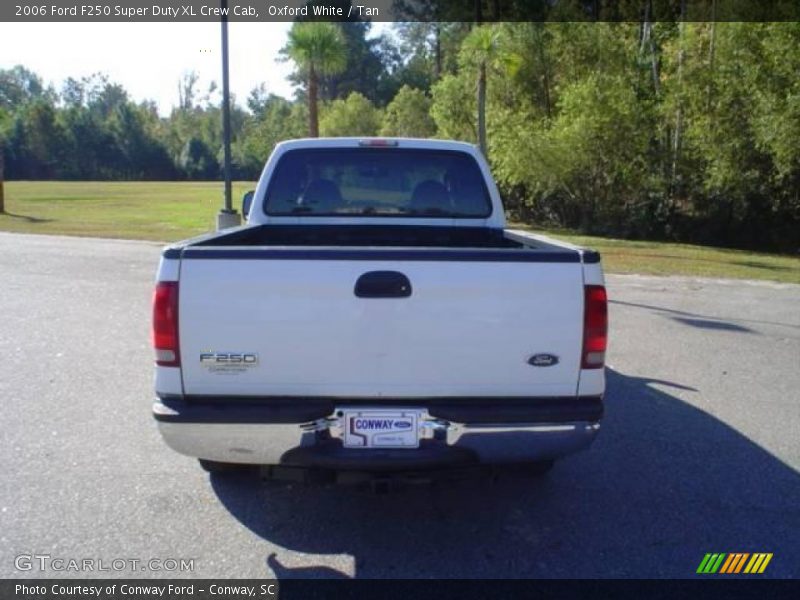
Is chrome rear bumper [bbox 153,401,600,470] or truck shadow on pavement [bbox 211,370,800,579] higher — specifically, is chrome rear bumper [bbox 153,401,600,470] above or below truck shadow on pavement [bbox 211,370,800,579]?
above

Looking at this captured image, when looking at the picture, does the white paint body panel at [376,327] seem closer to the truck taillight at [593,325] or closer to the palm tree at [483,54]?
the truck taillight at [593,325]

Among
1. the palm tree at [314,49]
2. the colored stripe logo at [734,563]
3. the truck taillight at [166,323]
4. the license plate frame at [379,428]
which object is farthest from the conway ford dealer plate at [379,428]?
the palm tree at [314,49]

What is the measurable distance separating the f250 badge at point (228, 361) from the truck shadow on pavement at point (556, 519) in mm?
987

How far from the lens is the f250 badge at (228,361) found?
3.20 metres

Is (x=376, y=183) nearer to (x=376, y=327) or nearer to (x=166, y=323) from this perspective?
(x=376, y=327)

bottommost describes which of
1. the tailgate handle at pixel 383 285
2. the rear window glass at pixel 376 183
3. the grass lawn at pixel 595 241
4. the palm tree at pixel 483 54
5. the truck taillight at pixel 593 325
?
the grass lawn at pixel 595 241

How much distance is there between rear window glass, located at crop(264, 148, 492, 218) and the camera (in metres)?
5.27

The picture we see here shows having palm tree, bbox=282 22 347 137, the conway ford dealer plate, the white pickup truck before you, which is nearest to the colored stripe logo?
the white pickup truck

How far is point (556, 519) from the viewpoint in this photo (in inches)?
154

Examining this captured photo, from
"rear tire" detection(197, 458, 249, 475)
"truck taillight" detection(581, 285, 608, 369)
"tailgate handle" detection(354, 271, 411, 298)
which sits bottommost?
"rear tire" detection(197, 458, 249, 475)

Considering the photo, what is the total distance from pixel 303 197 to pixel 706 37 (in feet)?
87.3

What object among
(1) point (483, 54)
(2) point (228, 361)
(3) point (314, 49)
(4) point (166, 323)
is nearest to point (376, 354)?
(2) point (228, 361)

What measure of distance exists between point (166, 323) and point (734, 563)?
9.71ft

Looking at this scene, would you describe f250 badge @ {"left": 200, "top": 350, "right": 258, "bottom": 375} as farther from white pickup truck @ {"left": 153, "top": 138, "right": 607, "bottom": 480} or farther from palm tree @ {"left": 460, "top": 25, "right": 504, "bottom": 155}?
palm tree @ {"left": 460, "top": 25, "right": 504, "bottom": 155}
